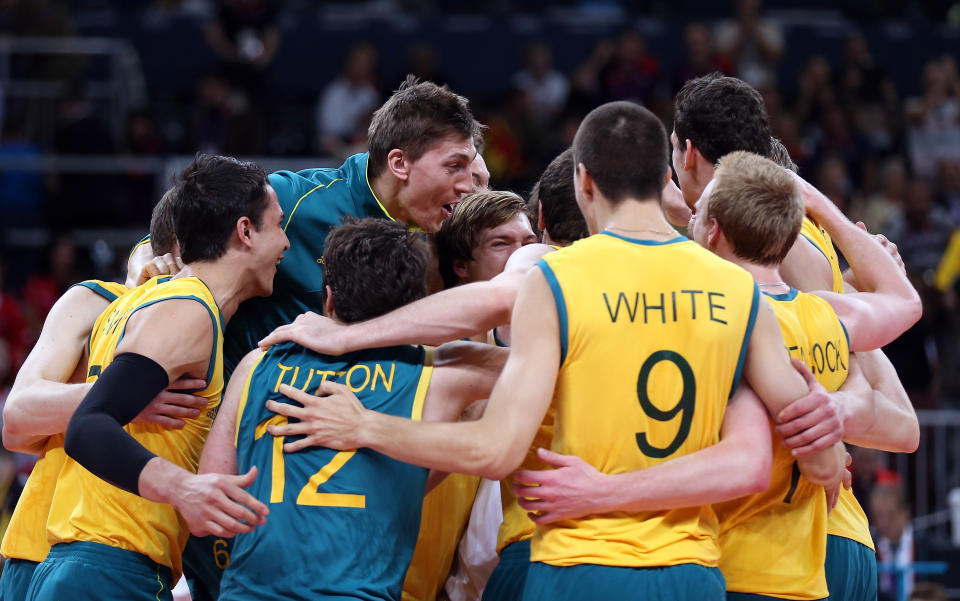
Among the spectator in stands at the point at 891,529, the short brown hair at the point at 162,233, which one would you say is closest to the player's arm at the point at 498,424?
the short brown hair at the point at 162,233

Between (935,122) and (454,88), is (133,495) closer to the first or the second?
(454,88)

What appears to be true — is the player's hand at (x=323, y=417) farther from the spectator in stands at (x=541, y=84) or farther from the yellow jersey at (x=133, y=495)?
the spectator in stands at (x=541, y=84)

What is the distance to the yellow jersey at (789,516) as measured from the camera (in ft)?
13.7

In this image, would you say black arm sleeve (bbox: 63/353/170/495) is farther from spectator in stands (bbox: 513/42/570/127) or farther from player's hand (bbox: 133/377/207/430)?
spectator in stands (bbox: 513/42/570/127)

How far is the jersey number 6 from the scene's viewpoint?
148 inches

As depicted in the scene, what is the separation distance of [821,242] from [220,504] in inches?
102

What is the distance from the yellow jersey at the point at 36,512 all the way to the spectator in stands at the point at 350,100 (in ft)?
31.4

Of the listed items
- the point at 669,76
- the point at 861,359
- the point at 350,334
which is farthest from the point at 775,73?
the point at 350,334

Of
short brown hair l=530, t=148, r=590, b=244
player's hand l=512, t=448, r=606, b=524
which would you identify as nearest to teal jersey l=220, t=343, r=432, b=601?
player's hand l=512, t=448, r=606, b=524

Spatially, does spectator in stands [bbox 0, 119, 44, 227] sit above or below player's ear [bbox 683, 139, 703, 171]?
below

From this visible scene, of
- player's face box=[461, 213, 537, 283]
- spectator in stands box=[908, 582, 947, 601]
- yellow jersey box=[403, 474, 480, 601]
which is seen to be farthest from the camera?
spectator in stands box=[908, 582, 947, 601]

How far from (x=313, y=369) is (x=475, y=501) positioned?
4.15ft

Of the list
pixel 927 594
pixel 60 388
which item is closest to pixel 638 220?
pixel 60 388

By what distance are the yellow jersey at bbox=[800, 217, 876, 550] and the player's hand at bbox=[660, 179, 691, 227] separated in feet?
1.77
